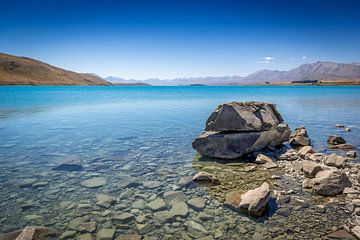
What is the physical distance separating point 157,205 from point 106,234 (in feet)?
6.73

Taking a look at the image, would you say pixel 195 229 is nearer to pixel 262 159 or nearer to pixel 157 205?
pixel 157 205

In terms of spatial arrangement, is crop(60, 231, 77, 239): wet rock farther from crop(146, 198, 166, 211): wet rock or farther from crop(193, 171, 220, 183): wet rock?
crop(193, 171, 220, 183): wet rock

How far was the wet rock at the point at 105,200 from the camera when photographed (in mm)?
8250

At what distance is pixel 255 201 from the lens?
7590mm

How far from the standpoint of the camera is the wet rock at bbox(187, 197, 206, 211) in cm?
806

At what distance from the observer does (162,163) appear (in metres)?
12.7

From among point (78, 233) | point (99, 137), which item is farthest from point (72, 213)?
point (99, 137)

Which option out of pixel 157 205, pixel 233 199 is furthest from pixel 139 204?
pixel 233 199

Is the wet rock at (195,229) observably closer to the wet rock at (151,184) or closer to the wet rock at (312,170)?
the wet rock at (151,184)

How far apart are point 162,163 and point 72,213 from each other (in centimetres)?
570

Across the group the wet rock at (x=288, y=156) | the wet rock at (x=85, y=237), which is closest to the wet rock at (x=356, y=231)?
the wet rock at (x=288, y=156)

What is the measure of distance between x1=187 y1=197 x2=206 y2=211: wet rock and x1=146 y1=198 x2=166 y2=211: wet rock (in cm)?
91

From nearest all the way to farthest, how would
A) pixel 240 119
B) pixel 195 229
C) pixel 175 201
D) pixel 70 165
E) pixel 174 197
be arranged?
pixel 195 229 → pixel 175 201 → pixel 174 197 → pixel 70 165 → pixel 240 119

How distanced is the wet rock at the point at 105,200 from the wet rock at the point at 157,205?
1.31 m
